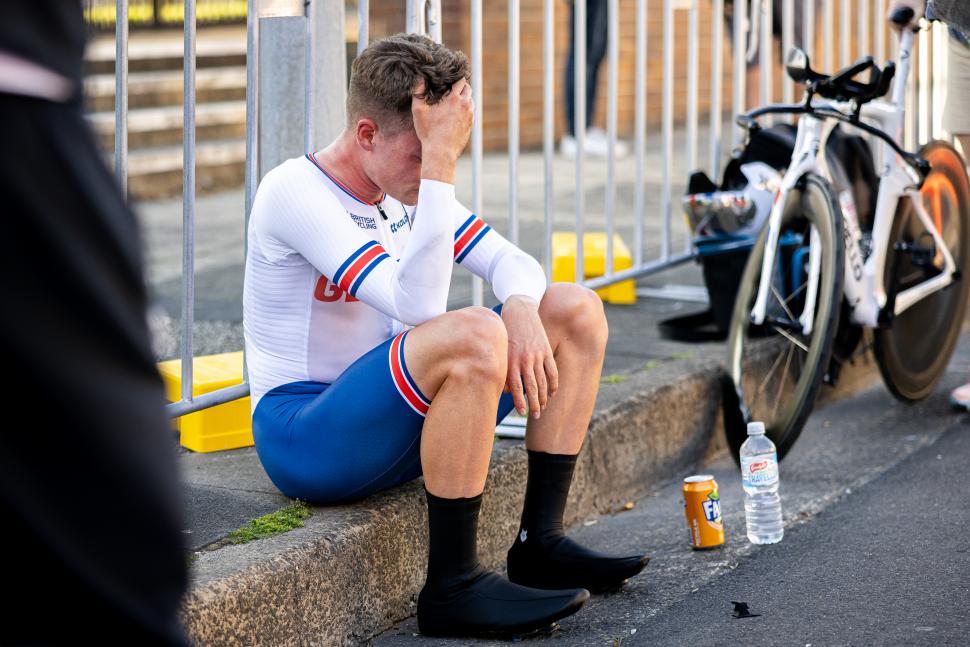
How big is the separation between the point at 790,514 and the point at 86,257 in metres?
2.85

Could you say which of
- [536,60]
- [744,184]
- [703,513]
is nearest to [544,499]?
[703,513]

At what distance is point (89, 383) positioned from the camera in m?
1.22

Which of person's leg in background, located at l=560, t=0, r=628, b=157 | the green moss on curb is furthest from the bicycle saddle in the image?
person's leg in background, located at l=560, t=0, r=628, b=157

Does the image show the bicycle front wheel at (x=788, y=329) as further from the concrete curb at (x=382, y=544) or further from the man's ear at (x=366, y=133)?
the man's ear at (x=366, y=133)

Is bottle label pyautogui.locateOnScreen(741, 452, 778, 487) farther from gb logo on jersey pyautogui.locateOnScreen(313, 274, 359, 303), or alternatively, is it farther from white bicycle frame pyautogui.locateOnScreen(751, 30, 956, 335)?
gb logo on jersey pyautogui.locateOnScreen(313, 274, 359, 303)

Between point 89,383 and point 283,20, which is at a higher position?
point 283,20

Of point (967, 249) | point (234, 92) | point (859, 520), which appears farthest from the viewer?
point (234, 92)

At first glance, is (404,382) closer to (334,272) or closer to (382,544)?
(334,272)

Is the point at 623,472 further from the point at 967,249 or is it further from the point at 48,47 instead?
the point at 48,47

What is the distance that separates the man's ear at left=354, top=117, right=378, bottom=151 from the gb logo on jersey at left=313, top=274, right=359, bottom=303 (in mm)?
309

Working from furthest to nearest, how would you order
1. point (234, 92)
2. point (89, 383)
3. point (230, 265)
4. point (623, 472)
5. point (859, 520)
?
point (234, 92) → point (230, 265) → point (623, 472) → point (859, 520) → point (89, 383)

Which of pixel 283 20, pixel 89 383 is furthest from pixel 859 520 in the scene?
pixel 89 383

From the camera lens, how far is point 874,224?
4.44 m

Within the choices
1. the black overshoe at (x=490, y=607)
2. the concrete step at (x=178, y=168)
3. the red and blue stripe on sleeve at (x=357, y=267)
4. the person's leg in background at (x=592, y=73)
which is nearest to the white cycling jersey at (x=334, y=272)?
the red and blue stripe on sleeve at (x=357, y=267)
